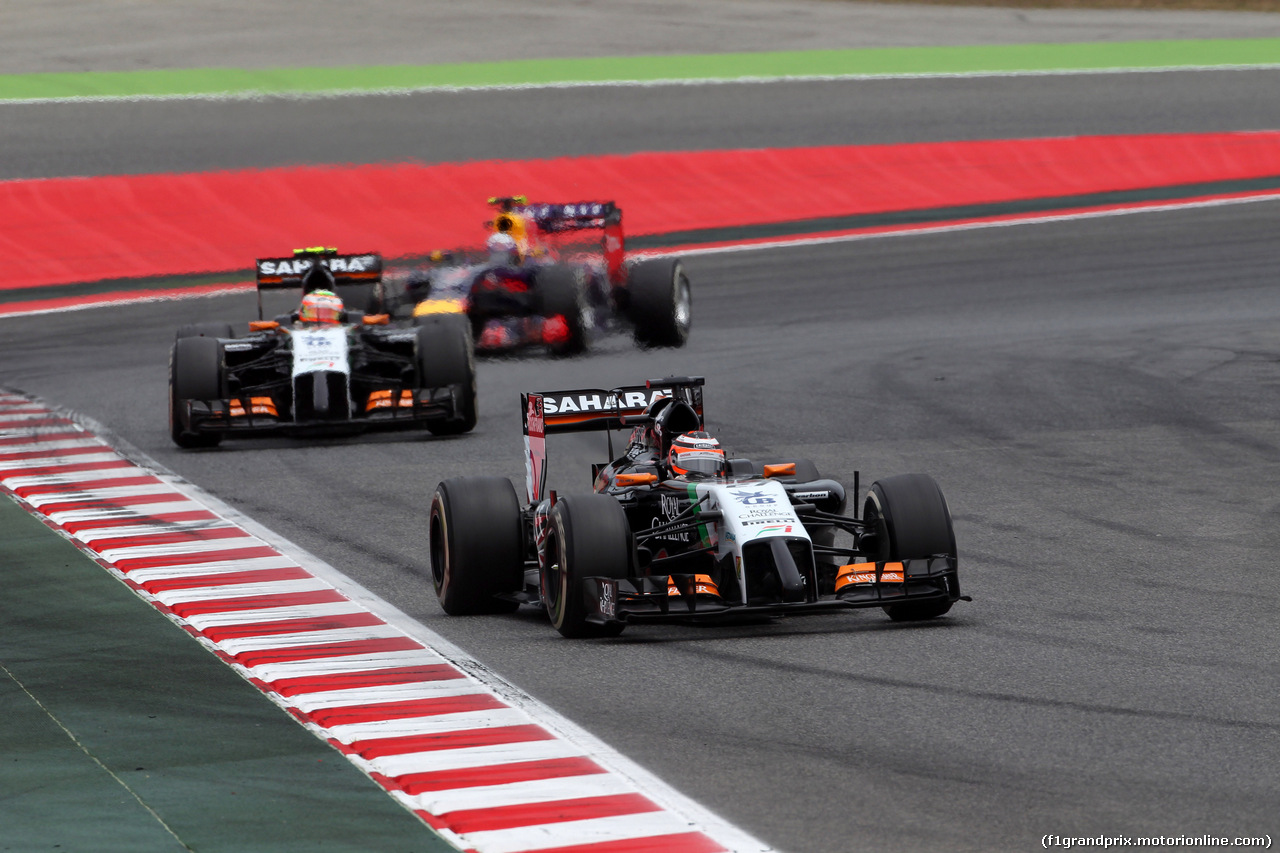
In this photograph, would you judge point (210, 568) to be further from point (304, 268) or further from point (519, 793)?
point (304, 268)

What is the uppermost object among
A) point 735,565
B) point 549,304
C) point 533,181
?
point 533,181

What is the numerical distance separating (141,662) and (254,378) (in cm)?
891

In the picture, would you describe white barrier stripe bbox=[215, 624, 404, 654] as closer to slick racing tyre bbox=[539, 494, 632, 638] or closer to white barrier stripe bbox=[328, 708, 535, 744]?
slick racing tyre bbox=[539, 494, 632, 638]

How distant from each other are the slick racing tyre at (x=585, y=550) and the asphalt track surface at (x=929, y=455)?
0.57ft

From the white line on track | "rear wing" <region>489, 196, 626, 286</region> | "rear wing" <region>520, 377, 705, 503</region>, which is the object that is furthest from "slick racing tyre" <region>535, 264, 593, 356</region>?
the white line on track

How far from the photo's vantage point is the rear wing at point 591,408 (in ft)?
36.9

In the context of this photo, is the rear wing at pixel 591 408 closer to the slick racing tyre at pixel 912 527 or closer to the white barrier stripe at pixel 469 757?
the slick racing tyre at pixel 912 527

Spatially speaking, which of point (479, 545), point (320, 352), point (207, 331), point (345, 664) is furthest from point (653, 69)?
point (345, 664)

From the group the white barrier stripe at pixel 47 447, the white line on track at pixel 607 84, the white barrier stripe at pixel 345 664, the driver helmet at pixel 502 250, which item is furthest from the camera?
the white line on track at pixel 607 84

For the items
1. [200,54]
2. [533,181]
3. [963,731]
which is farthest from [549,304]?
[200,54]

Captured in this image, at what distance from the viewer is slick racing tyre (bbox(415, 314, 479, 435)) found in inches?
699

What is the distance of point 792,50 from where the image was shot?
41.7 m

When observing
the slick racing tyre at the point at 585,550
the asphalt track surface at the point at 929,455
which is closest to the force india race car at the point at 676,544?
the slick racing tyre at the point at 585,550

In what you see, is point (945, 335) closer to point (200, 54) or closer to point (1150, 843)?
point (1150, 843)
